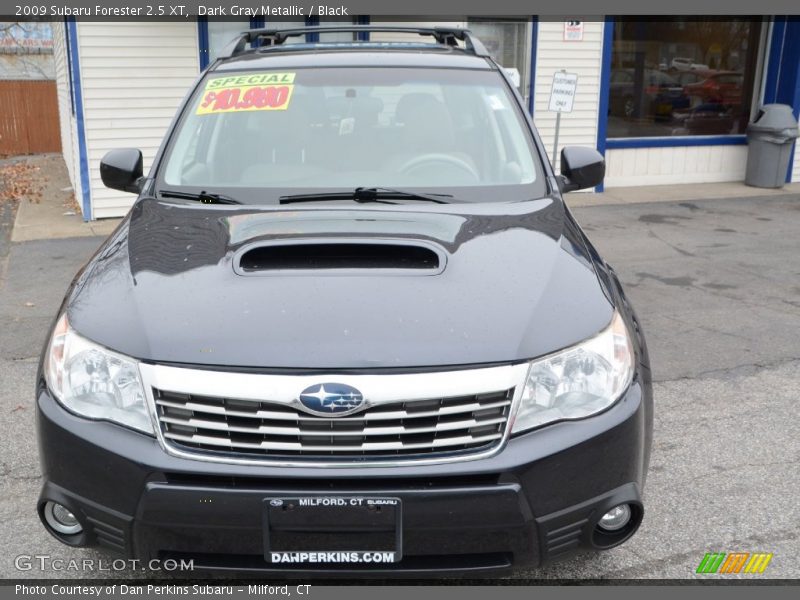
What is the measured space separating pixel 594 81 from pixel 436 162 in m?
9.32

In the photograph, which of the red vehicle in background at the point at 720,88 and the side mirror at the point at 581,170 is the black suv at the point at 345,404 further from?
the red vehicle in background at the point at 720,88

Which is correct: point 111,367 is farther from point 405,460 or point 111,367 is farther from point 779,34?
point 779,34

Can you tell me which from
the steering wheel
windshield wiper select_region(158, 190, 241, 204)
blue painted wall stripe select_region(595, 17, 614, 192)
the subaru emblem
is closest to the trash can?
blue painted wall stripe select_region(595, 17, 614, 192)

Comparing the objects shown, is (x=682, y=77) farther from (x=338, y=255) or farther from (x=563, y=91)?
(x=338, y=255)

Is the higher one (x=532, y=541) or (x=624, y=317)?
(x=624, y=317)

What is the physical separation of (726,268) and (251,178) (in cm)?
570

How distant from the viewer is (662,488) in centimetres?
362

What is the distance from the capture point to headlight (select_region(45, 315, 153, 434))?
92.3 inches

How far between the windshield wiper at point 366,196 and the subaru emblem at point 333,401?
4.06 feet

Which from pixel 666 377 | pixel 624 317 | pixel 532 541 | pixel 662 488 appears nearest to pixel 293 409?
pixel 532 541

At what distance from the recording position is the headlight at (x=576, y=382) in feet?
7.66

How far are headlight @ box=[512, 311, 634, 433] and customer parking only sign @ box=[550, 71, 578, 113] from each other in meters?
7.85

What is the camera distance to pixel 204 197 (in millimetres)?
3363

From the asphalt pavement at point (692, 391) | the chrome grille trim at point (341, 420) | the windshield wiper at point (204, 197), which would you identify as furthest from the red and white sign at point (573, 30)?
the chrome grille trim at point (341, 420)
